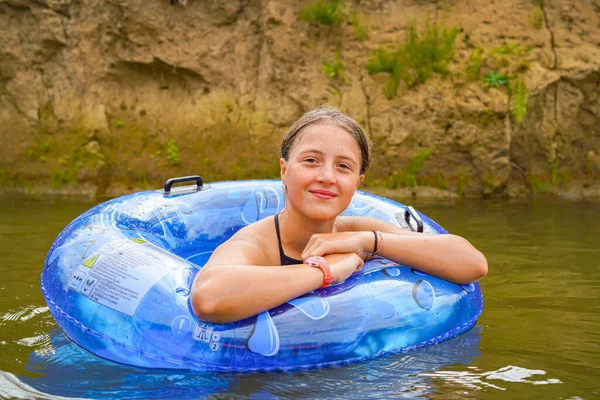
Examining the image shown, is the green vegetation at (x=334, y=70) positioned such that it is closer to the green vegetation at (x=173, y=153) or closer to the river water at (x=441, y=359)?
the green vegetation at (x=173, y=153)

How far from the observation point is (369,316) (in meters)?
2.91

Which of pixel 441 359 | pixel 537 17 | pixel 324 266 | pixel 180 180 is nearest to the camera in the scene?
pixel 324 266

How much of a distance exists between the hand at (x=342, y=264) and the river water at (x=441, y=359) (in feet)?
1.11

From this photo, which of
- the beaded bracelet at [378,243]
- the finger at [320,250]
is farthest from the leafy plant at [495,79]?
the finger at [320,250]

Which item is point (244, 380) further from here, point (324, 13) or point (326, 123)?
point (324, 13)

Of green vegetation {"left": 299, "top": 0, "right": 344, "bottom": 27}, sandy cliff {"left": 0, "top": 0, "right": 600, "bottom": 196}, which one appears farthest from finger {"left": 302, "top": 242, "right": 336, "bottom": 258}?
green vegetation {"left": 299, "top": 0, "right": 344, "bottom": 27}

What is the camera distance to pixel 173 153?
352 inches

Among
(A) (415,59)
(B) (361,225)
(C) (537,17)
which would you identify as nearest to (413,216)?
(B) (361,225)

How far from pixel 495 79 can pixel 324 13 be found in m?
2.13

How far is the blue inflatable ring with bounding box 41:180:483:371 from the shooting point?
2764 millimetres

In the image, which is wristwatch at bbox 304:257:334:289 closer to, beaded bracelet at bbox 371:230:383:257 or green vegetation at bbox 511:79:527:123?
beaded bracelet at bbox 371:230:383:257

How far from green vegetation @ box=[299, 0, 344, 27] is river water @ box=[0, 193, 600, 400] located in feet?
15.1

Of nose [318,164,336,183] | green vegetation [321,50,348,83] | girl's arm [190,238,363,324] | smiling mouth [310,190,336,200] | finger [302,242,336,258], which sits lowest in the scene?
girl's arm [190,238,363,324]

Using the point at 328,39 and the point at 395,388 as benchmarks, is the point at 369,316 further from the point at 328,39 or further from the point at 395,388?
the point at 328,39
